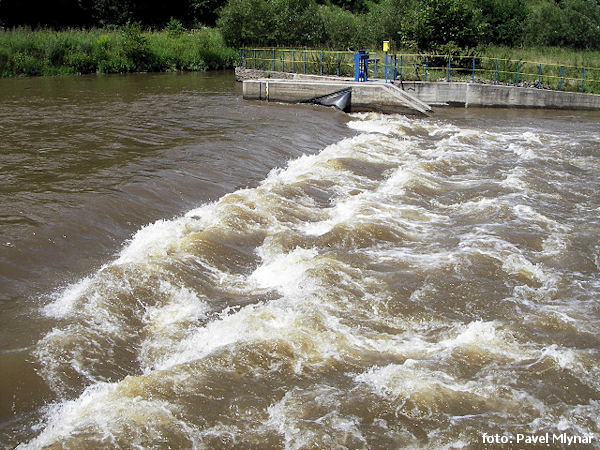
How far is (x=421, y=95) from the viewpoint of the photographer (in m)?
25.9

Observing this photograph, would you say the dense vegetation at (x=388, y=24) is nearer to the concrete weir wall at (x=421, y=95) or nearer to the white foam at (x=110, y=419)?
the concrete weir wall at (x=421, y=95)

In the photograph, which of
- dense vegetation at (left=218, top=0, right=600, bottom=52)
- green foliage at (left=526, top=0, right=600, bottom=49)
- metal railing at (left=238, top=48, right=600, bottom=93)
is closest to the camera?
metal railing at (left=238, top=48, right=600, bottom=93)

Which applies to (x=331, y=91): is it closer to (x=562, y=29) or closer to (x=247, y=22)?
(x=247, y=22)

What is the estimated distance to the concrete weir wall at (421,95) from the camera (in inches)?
938

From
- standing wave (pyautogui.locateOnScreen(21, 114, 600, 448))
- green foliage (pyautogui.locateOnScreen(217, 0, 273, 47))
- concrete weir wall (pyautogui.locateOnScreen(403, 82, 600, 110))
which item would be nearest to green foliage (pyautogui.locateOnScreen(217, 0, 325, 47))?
green foliage (pyautogui.locateOnScreen(217, 0, 273, 47))

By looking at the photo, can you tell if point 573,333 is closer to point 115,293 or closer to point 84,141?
point 115,293

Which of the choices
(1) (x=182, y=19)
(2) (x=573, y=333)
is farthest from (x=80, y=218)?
(1) (x=182, y=19)

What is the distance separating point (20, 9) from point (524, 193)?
143 ft

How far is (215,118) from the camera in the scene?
21.1 meters

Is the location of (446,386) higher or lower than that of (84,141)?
lower

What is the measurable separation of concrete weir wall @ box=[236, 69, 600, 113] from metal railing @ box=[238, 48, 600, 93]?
867 millimetres

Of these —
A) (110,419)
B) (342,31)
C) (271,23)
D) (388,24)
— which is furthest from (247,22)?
(110,419)

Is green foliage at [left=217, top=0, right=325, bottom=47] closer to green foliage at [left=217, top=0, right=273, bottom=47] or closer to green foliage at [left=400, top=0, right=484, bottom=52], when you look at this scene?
green foliage at [left=217, top=0, right=273, bottom=47]

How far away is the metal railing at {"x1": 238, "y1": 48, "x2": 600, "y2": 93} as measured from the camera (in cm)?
2623
